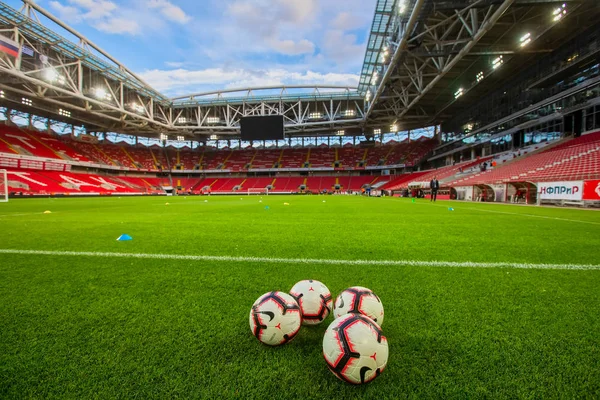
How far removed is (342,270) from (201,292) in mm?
1404

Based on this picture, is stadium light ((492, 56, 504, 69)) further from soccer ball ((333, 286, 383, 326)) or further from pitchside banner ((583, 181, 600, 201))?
soccer ball ((333, 286, 383, 326))

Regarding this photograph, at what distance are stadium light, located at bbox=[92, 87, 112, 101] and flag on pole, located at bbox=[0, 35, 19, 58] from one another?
7778 mm

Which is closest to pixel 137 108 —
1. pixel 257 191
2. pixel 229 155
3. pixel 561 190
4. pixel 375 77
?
pixel 257 191

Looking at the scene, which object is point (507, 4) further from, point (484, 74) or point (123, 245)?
point (123, 245)

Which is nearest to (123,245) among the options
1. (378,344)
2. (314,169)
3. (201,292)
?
(201,292)

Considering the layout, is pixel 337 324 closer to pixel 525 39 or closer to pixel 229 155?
pixel 525 39

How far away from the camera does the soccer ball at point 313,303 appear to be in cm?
175

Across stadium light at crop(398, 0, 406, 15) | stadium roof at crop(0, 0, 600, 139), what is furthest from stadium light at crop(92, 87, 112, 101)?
stadium light at crop(398, 0, 406, 15)

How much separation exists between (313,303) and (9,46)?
29.6m

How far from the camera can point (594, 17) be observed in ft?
56.2

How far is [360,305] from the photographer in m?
1.67

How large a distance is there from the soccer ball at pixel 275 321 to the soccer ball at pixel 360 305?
294 mm

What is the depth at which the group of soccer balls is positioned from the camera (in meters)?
1.23

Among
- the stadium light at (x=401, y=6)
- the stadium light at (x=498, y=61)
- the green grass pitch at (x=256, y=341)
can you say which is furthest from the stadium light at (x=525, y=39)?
the green grass pitch at (x=256, y=341)
